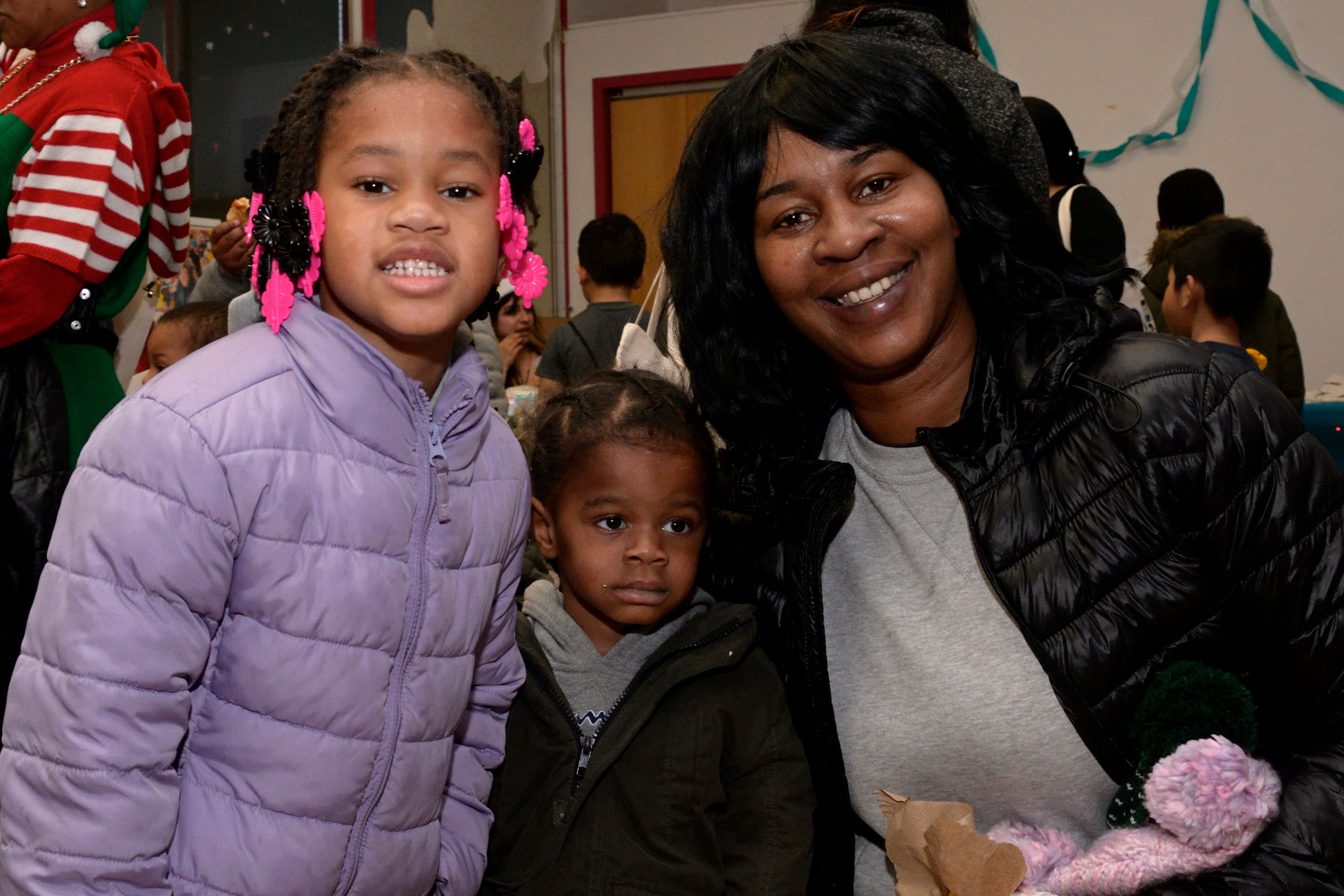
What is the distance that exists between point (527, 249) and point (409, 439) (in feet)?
1.24

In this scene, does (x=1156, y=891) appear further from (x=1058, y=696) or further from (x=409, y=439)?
(x=409, y=439)

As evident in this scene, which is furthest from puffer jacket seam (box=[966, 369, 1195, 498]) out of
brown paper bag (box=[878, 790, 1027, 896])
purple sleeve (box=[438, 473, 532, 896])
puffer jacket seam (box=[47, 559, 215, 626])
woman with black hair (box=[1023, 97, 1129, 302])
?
woman with black hair (box=[1023, 97, 1129, 302])

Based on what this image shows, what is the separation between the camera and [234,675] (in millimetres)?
1253

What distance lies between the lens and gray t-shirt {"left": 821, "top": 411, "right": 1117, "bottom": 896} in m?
1.46

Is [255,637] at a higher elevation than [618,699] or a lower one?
higher

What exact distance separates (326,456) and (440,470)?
0.52 feet

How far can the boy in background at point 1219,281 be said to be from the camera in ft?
13.4

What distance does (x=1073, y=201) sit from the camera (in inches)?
126

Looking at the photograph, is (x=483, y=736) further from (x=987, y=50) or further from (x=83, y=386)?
(x=987, y=50)

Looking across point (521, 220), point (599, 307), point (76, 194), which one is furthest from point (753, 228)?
point (599, 307)

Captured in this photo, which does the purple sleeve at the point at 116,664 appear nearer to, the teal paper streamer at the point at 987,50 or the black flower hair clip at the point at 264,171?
the black flower hair clip at the point at 264,171

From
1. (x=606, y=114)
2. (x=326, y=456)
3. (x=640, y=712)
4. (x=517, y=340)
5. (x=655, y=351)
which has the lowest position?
(x=640, y=712)

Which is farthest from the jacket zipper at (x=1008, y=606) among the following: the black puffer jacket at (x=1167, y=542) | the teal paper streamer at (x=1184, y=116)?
the teal paper streamer at (x=1184, y=116)

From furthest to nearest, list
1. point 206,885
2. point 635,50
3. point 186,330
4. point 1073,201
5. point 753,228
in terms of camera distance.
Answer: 1. point 635,50
2. point 1073,201
3. point 186,330
4. point 753,228
5. point 206,885
